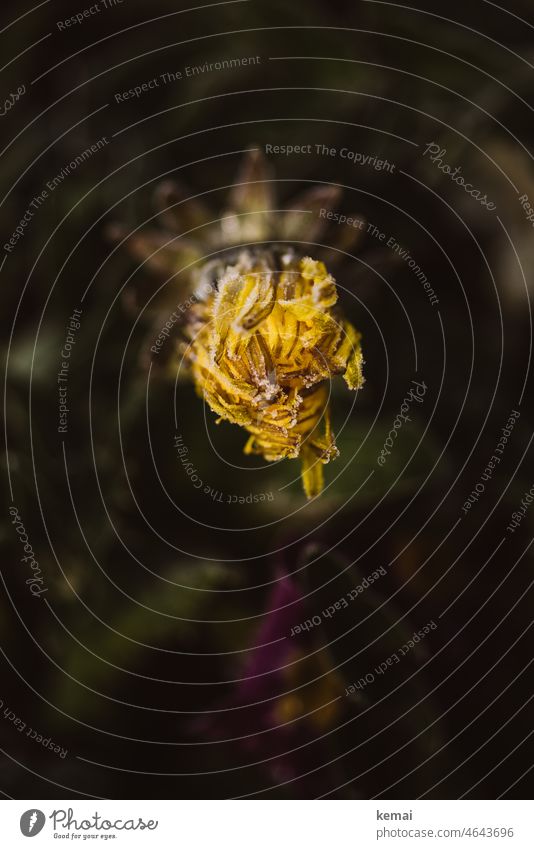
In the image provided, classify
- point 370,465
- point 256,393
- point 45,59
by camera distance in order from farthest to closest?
point 45,59, point 370,465, point 256,393

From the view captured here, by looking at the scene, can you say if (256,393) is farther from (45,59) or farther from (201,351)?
(45,59)

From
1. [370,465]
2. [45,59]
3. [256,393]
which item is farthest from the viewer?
[45,59]

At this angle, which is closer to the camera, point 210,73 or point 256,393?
point 256,393

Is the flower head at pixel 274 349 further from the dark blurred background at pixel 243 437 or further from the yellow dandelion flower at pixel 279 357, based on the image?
the dark blurred background at pixel 243 437

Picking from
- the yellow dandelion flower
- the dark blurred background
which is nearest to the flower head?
the yellow dandelion flower

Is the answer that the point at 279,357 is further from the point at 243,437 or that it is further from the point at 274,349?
→ the point at 243,437

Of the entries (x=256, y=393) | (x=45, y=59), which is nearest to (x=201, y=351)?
(x=256, y=393)
